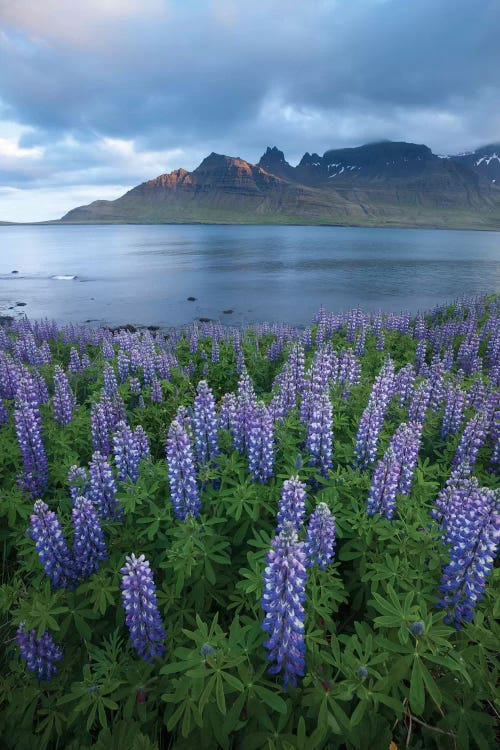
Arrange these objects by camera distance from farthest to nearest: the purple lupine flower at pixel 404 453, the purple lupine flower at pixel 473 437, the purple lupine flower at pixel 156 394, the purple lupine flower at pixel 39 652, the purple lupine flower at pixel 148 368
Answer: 1. the purple lupine flower at pixel 148 368
2. the purple lupine flower at pixel 156 394
3. the purple lupine flower at pixel 473 437
4. the purple lupine flower at pixel 404 453
5. the purple lupine flower at pixel 39 652

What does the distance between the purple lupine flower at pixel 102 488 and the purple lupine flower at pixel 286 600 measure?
114 inches

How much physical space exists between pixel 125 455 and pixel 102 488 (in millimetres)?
775

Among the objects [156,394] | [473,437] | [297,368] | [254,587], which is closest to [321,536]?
[254,587]

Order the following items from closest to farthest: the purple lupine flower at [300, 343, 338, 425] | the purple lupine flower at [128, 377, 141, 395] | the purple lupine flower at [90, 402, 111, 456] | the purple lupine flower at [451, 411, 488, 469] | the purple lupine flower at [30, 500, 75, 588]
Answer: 1. the purple lupine flower at [30, 500, 75, 588]
2. the purple lupine flower at [451, 411, 488, 469]
3. the purple lupine flower at [300, 343, 338, 425]
4. the purple lupine flower at [90, 402, 111, 456]
5. the purple lupine flower at [128, 377, 141, 395]

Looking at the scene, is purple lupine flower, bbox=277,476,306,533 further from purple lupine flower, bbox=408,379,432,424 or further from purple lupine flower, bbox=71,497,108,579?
purple lupine flower, bbox=408,379,432,424

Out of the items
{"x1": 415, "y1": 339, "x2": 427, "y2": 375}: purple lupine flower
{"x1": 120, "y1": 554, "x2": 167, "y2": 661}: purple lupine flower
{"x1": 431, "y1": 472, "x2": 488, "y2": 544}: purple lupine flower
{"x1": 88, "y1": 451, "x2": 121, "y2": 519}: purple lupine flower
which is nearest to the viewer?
{"x1": 120, "y1": 554, "x2": 167, "y2": 661}: purple lupine flower

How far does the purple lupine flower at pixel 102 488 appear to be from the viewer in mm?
5203

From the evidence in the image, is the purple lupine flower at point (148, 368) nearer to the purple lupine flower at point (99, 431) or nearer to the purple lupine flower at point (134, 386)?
the purple lupine flower at point (134, 386)

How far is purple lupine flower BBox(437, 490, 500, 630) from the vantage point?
3.57 m

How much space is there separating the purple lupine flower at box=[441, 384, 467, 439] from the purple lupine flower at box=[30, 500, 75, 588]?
23.8ft

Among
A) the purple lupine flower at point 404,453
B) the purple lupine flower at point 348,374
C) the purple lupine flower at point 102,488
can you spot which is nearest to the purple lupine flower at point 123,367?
the purple lupine flower at point 348,374

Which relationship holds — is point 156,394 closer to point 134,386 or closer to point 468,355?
point 134,386

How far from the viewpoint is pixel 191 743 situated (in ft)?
11.0

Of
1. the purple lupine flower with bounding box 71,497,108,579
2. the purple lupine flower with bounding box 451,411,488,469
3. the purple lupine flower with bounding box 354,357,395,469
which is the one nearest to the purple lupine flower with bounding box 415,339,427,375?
the purple lupine flower with bounding box 451,411,488,469
